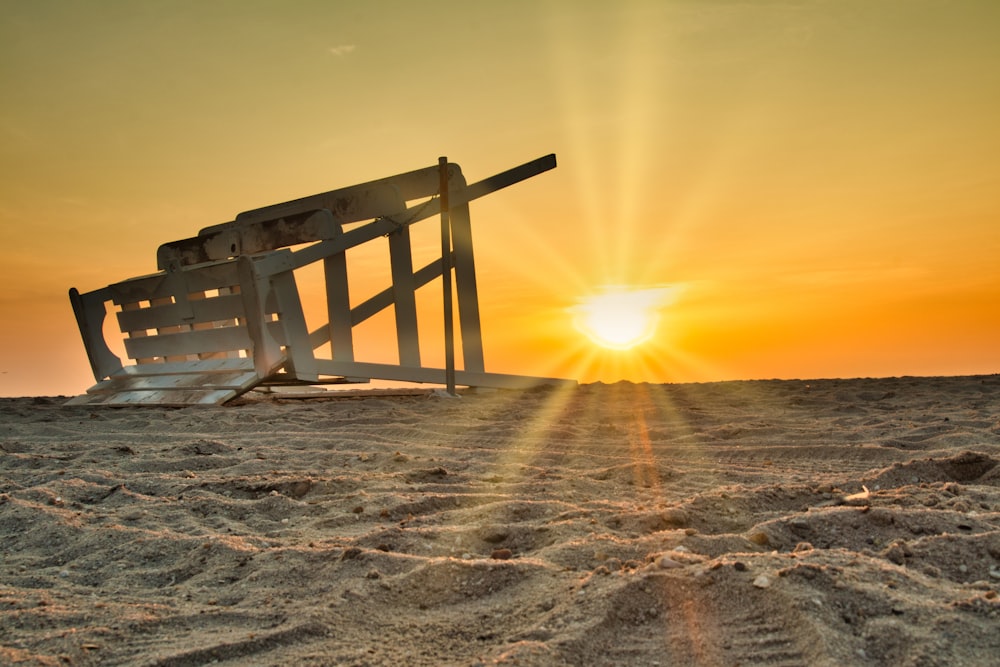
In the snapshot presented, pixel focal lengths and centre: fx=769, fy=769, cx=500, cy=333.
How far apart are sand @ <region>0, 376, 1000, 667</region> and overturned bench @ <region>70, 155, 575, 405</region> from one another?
2045mm

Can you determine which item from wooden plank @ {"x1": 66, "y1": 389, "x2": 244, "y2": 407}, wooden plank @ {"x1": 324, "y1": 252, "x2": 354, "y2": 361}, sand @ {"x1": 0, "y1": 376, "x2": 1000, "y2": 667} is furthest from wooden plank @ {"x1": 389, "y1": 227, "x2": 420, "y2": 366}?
sand @ {"x1": 0, "y1": 376, "x2": 1000, "y2": 667}

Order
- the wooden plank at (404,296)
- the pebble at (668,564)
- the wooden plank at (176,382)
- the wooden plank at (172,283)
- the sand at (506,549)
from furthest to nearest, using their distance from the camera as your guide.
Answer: the wooden plank at (404,296)
the wooden plank at (172,283)
the wooden plank at (176,382)
the pebble at (668,564)
the sand at (506,549)

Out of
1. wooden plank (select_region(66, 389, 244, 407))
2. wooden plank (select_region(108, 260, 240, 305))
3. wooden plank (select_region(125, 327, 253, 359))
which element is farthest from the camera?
wooden plank (select_region(125, 327, 253, 359))

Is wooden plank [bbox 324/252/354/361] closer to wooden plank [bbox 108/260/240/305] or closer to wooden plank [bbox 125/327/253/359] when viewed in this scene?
wooden plank [bbox 125/327/253/359]

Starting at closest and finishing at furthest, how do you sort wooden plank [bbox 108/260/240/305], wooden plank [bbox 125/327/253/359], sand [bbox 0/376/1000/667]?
1. sand [bbox 0/376/1000/667]
2. wooden plank [bbox 108/260/240/305]
3. wooden plank [bbox 125/327/253/359]

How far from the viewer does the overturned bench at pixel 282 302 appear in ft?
22.1

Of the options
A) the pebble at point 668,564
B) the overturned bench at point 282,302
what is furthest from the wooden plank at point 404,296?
the pebble at point 668,564

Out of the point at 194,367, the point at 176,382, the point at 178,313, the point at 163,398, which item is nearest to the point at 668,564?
the point at 163,398

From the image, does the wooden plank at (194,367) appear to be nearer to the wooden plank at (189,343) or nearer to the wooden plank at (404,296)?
the wooden plank at (189,343)

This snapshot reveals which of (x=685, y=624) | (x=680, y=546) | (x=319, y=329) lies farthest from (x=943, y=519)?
(x=319, y=329)

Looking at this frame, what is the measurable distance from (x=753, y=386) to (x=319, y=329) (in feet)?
15.3

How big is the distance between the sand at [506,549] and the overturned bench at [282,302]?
2.05m

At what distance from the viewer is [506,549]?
2.37 m

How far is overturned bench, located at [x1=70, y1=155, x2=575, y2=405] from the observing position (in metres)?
6.73
